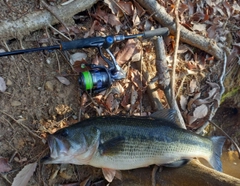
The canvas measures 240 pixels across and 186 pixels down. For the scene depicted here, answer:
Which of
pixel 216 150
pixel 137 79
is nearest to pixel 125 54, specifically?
pixel 137 79

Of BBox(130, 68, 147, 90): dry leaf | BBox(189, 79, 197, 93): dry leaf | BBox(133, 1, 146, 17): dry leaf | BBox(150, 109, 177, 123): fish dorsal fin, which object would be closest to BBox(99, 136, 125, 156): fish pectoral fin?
BBox(150, 109, 177, 123): fish dorsal fin

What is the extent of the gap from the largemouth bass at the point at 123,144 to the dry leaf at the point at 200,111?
100 centimetres

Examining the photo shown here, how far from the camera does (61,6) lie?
370 centimetres

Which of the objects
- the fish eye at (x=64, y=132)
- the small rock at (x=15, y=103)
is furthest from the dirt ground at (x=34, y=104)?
the fish eye at (x=64, y=132)

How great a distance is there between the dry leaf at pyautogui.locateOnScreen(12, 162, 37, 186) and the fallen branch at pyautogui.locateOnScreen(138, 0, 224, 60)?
241 centimetres

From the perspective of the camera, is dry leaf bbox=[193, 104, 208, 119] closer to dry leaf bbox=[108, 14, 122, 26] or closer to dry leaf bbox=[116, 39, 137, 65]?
dry leaf bbox=[116, 39, 137, 65]

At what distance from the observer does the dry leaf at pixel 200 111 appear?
4.38 m

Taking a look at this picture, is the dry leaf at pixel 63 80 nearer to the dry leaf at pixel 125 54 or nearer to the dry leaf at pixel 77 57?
the dry leaf at pixel 77 57

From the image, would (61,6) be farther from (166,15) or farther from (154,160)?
(154,160)

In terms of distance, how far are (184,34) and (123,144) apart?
78.9 inches

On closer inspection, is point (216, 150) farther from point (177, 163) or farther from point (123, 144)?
point (123, 144)

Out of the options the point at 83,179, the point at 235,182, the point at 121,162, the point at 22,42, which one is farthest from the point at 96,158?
the point at 22,42

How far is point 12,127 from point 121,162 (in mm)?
1170

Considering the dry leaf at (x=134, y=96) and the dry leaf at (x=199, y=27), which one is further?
the dry leaf at (x=199, y=27)
